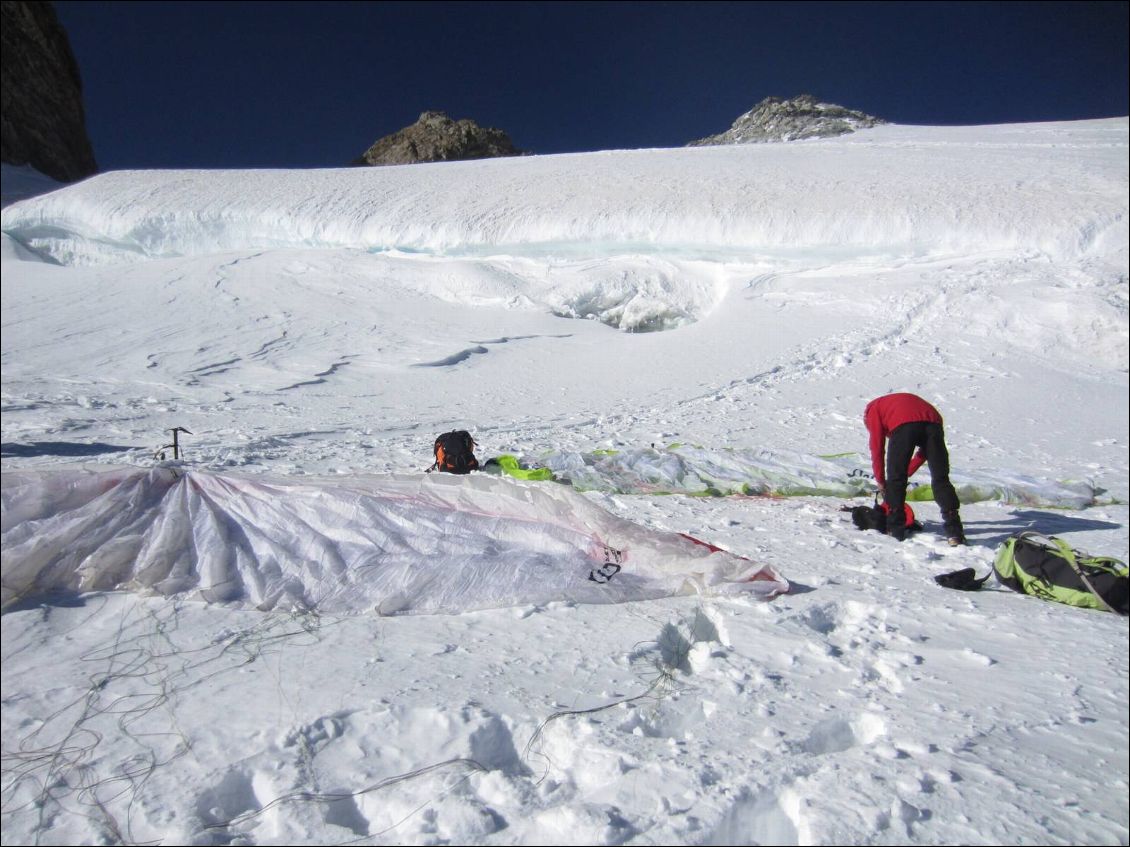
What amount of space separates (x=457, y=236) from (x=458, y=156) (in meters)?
22.3

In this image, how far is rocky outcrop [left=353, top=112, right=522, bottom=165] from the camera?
31688mm

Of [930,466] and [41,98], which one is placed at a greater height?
[41,98]

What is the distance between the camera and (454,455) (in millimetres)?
4074

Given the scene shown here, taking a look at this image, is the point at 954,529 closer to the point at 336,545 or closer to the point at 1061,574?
the point at 1061,574

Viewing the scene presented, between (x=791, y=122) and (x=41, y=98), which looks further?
(x=791, y=122)

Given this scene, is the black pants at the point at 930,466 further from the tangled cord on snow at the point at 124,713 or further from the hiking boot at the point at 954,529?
the tangled cord on snow at the point at 124,713

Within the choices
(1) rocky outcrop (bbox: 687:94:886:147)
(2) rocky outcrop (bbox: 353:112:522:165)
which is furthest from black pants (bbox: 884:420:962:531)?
(2) rocky outcrop (bbox: 353:112:522:165)

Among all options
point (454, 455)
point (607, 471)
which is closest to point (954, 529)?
point (607, 471)

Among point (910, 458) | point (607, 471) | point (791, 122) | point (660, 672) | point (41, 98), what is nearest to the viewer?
point (660, 672)

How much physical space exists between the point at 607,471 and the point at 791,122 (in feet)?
74.7

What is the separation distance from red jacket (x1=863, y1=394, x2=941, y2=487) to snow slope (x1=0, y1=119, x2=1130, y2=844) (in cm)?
41

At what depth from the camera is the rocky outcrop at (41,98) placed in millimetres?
21500

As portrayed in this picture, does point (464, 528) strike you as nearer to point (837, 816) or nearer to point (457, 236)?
point (837, 816)

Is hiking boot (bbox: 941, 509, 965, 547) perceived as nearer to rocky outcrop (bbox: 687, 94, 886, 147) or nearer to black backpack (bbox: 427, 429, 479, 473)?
black backpack (bbox: 427, 429, 479, 473)
